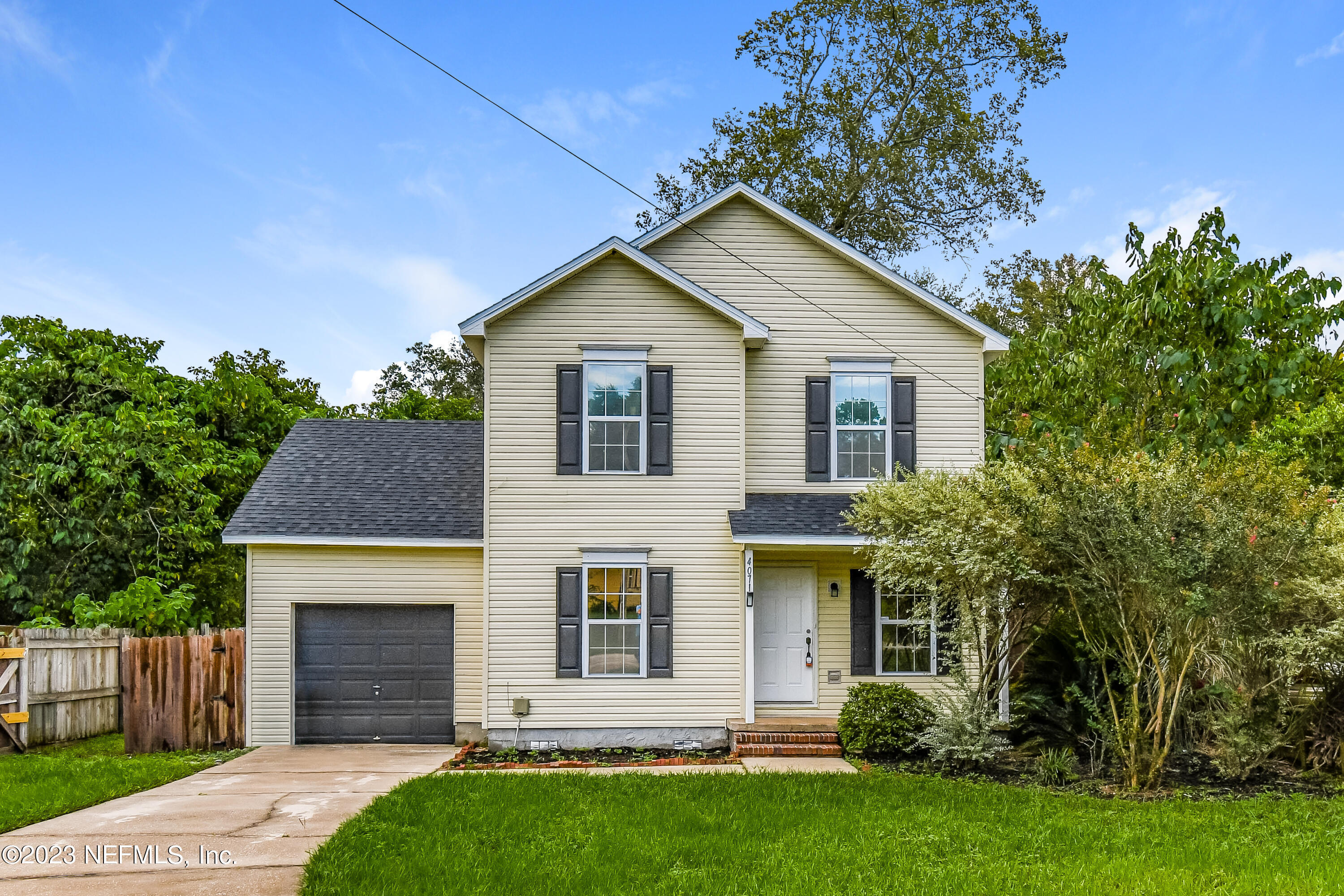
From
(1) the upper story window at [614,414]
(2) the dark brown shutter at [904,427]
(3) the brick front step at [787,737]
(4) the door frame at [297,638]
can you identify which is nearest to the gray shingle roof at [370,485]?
(4) the door frame at [297,638]

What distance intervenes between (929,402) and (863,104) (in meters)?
12.6

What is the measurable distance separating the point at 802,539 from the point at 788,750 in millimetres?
2666

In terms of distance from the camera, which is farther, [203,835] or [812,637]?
[812,637]

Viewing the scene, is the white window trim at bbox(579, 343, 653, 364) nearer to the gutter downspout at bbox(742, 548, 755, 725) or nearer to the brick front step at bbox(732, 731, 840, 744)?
the gutter downspout at bbox(742, 548, 755, 725)

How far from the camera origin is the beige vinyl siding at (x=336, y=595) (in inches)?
512

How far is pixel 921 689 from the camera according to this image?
12922mm

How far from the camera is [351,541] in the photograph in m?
12.9

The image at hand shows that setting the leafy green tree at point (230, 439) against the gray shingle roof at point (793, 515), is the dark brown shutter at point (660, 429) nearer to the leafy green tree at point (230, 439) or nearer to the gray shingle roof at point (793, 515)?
the gray shingle roof at point (793, 515)

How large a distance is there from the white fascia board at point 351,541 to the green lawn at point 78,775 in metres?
2.84

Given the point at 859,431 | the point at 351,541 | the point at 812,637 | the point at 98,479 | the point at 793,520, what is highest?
the point at 859,431

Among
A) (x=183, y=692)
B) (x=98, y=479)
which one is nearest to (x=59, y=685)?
(x=183, y=692)

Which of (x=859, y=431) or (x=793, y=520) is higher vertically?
(x=859, y=431)

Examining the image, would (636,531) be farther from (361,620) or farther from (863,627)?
(361,620)

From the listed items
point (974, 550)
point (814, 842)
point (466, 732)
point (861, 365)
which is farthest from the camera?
point (861, 365)
